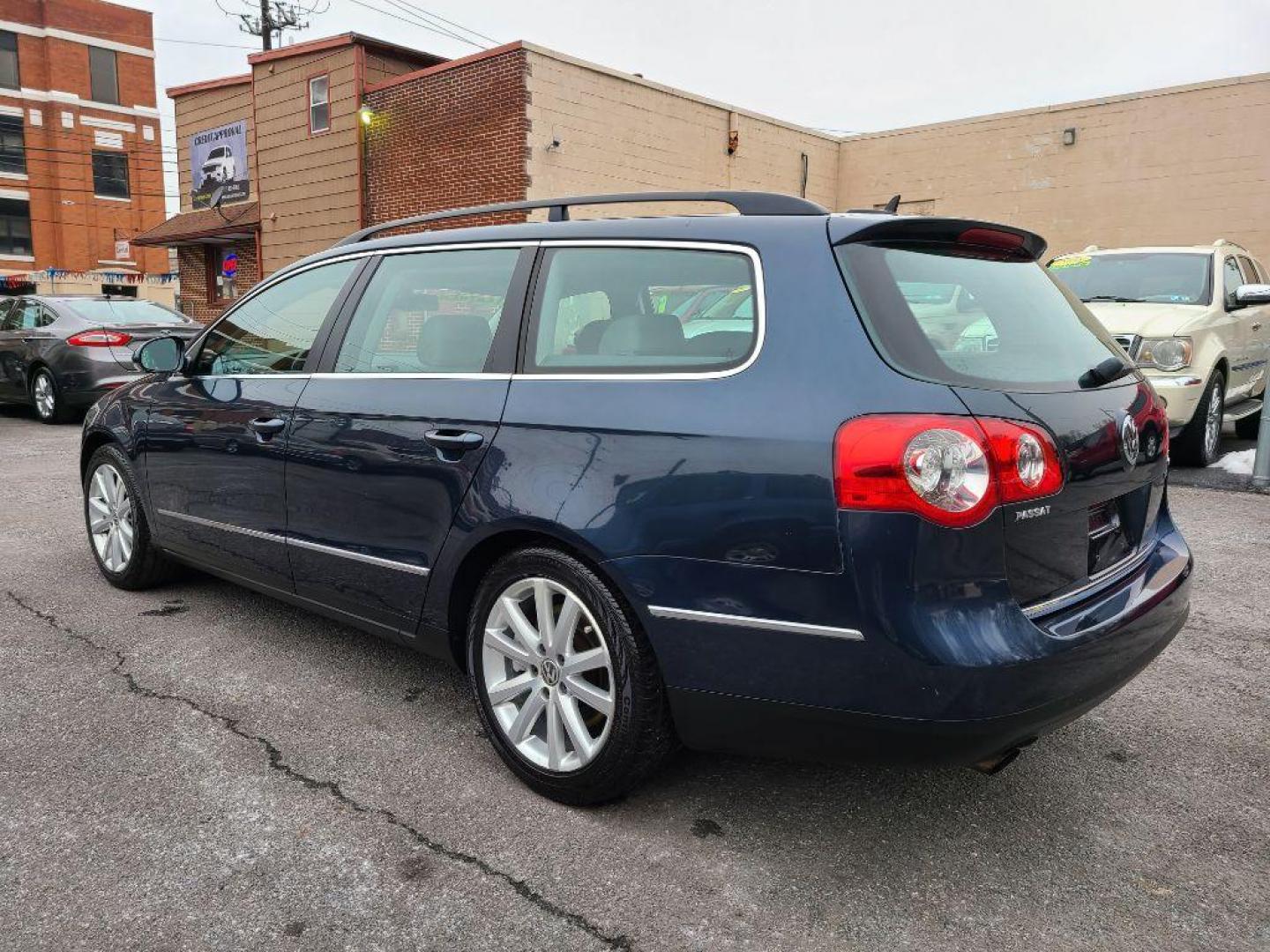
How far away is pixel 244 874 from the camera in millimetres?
2334

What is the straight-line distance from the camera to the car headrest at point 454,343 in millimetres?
2955

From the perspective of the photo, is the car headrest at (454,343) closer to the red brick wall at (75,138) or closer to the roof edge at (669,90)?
the roof edge at (669,90)

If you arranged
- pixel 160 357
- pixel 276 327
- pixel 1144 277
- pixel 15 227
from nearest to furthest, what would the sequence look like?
pixel 276 327 → pixel 160 357 → pixel 1144 277 → pixel 15 227

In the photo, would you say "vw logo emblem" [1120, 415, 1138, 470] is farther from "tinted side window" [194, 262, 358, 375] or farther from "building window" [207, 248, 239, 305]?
"building window" [207, 248, 239, 305]

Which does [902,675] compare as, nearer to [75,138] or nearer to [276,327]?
[276,327]

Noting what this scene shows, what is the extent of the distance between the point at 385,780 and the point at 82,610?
2378 mm

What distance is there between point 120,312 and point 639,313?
11100mm

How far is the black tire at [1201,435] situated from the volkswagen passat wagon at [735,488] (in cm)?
549

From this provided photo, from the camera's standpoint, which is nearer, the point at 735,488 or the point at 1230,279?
the point at 735,488

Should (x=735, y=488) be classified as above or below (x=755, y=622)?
above

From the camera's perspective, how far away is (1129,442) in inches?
98.9

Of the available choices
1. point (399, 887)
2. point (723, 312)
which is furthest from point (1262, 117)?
point (399, 887)

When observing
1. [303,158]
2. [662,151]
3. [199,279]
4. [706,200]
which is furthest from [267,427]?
[199,279]

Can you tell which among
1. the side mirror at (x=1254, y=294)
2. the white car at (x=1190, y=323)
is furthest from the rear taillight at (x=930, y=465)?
the side mirror at (x=1254, y=294)
